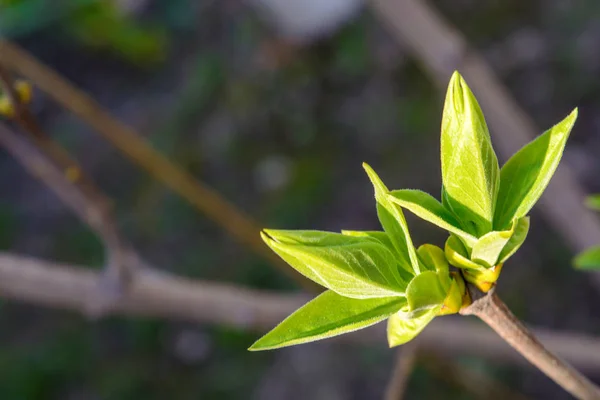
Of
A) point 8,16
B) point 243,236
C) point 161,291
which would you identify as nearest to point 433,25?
point 243,236

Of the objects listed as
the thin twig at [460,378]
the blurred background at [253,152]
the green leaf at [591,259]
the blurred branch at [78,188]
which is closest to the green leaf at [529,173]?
the green leaf at [591,259]

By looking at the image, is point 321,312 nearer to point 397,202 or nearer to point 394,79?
point 397,202

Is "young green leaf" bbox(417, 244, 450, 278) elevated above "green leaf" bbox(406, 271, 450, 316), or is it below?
above

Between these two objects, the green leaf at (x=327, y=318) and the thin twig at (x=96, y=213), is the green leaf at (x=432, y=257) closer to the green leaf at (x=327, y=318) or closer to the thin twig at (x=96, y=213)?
the green leaf at (x=327, y=318)

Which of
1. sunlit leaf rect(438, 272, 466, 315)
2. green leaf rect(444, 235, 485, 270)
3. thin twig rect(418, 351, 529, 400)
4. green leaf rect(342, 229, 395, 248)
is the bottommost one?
thin twig rect(418, 351, 529, 400)

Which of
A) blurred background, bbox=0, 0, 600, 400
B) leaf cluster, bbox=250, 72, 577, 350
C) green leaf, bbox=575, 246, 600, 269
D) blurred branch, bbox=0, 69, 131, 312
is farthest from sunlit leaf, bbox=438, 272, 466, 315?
blurred background, bbox=0, 0, 600, 400

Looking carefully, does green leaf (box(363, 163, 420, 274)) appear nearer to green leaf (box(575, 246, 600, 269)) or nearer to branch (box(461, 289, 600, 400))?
branch (box(461, 289, 600, 400))

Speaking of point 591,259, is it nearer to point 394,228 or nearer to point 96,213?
point 394,228

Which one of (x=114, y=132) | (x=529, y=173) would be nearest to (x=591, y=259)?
(x=529, y=173)
